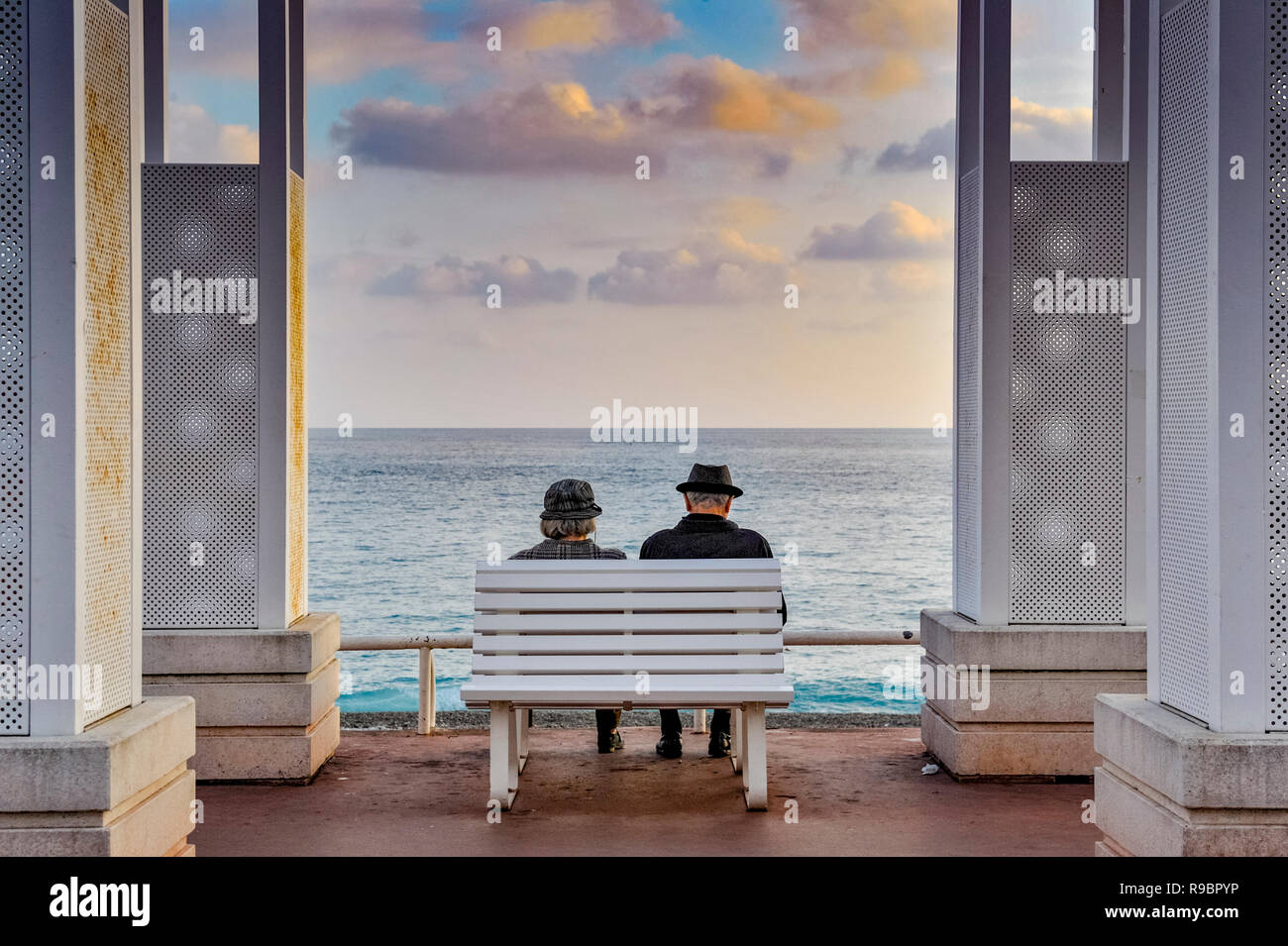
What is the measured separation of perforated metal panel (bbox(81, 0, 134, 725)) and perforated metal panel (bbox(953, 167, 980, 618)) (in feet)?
13.8

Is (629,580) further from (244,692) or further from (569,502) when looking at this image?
(244,692)

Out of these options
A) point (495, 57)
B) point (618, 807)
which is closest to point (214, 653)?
point (618, 807)

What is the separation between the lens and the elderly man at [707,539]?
22.6ft

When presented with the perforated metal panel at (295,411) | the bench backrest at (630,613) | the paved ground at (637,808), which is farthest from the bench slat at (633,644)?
the perforated metal panel at (295,411)

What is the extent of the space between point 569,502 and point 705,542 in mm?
748

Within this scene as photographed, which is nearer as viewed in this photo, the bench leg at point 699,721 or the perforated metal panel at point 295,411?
the perforated metal panel at point 295,411

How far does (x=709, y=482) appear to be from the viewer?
7.04 meters

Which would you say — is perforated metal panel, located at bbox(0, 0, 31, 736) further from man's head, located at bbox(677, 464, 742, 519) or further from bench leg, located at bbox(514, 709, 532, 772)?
man's head, located at bbox(677, 464, 742, 519)

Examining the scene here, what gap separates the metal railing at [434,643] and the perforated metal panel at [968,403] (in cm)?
72

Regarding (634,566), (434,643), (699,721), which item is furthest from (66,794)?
(699,721)

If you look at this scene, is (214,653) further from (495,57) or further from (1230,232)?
(495,57)

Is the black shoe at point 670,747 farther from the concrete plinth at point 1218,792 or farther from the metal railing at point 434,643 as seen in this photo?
the concrete plinth at point 1218,792

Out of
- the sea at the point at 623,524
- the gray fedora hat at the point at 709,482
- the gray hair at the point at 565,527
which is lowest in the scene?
the sea at the point at 623,524

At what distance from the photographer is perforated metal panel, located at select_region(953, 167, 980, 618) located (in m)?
6.86
